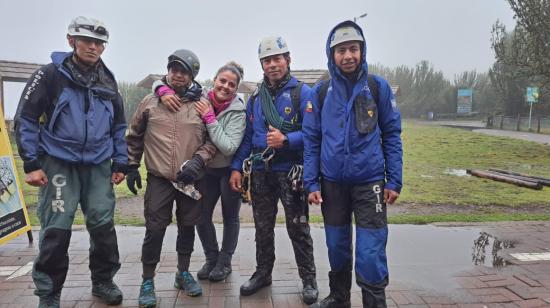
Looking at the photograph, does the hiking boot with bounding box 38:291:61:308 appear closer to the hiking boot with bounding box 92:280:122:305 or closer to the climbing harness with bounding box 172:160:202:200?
the hiking boot with bounding box 92:280:122:305

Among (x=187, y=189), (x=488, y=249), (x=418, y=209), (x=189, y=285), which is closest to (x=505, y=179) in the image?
(x=418, y=209)

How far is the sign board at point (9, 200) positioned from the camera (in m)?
4.50

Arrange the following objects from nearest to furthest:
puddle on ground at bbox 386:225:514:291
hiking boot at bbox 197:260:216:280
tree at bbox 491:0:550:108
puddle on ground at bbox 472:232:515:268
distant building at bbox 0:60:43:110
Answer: hiking boot at bbox 197:260:216:280 < puddle on ground at bbox 386:225:514:291 < puddle on ground at bbox 472:232:515:268 < distant building at bbox 0:60:43:110 < tree at bbox 491:0:550:108

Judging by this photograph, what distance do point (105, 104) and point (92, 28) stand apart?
57cm

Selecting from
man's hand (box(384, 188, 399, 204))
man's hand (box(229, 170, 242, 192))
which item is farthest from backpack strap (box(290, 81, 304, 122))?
man's hand (box(384, 188, 399, 204))

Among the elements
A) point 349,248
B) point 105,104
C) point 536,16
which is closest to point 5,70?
Result: point 105,104

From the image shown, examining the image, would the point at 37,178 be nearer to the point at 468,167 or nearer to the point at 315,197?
the point at 315,197

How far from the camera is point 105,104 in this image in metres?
3.45

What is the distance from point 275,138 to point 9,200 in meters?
3.06

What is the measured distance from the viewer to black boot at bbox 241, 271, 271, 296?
12.3 feet

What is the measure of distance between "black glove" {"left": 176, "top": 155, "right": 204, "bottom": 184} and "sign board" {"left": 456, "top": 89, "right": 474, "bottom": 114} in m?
49.7

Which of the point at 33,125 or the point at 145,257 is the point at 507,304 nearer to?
the point at 145,257

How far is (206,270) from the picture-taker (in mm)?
4137

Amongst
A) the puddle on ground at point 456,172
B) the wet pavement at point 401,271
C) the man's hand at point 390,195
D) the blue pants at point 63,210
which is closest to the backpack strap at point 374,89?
the man's hand at point 390,195
